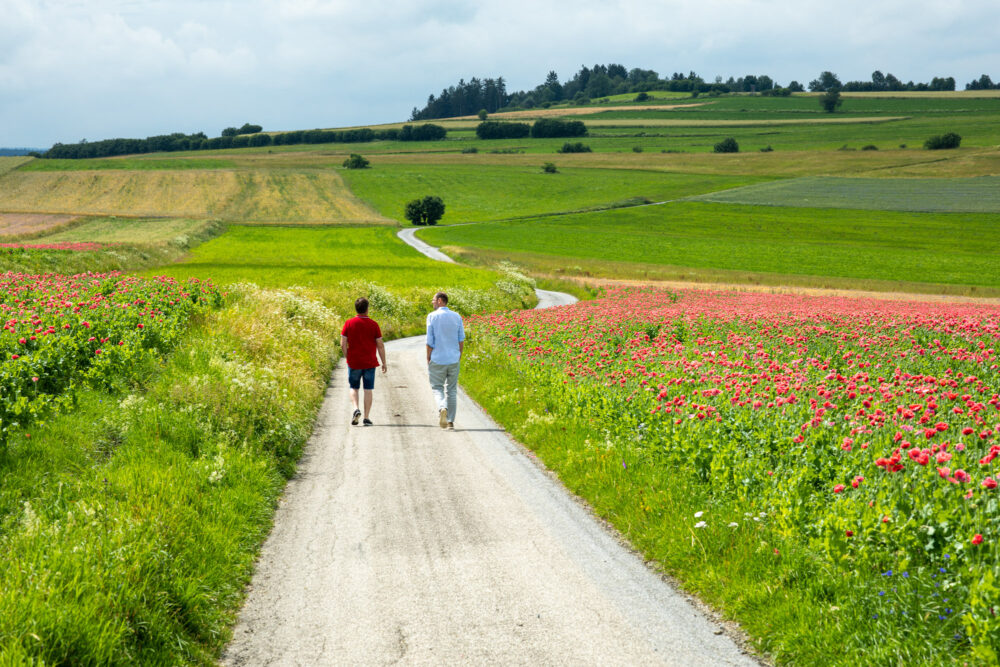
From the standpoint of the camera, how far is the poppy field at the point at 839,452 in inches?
194

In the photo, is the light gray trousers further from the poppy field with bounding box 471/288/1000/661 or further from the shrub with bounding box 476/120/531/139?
the shrub with bounding box 476/120/531/139

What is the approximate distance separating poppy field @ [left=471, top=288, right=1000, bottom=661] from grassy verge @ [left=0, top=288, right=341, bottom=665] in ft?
12.7

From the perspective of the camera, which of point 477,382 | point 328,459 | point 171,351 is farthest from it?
point 477,382

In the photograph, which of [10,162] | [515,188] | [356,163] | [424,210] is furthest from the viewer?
[356,163]

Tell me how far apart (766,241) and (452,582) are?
241 feet

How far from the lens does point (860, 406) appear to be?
8180mm

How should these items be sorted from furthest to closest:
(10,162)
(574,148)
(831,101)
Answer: (831,101)
(574,148)
(10,162)

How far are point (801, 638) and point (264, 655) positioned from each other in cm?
370

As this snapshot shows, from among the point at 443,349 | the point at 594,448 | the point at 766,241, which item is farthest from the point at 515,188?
the point at 594,448

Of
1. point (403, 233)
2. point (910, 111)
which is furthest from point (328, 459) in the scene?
point (910, 111)

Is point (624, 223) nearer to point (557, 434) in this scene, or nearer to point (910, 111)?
point (557, 434)

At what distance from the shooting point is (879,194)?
92.3 meters

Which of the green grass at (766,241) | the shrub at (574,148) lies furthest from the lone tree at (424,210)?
the shrub at (574,148)

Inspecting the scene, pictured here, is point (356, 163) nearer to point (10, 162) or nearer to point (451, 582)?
point (10, 162)
